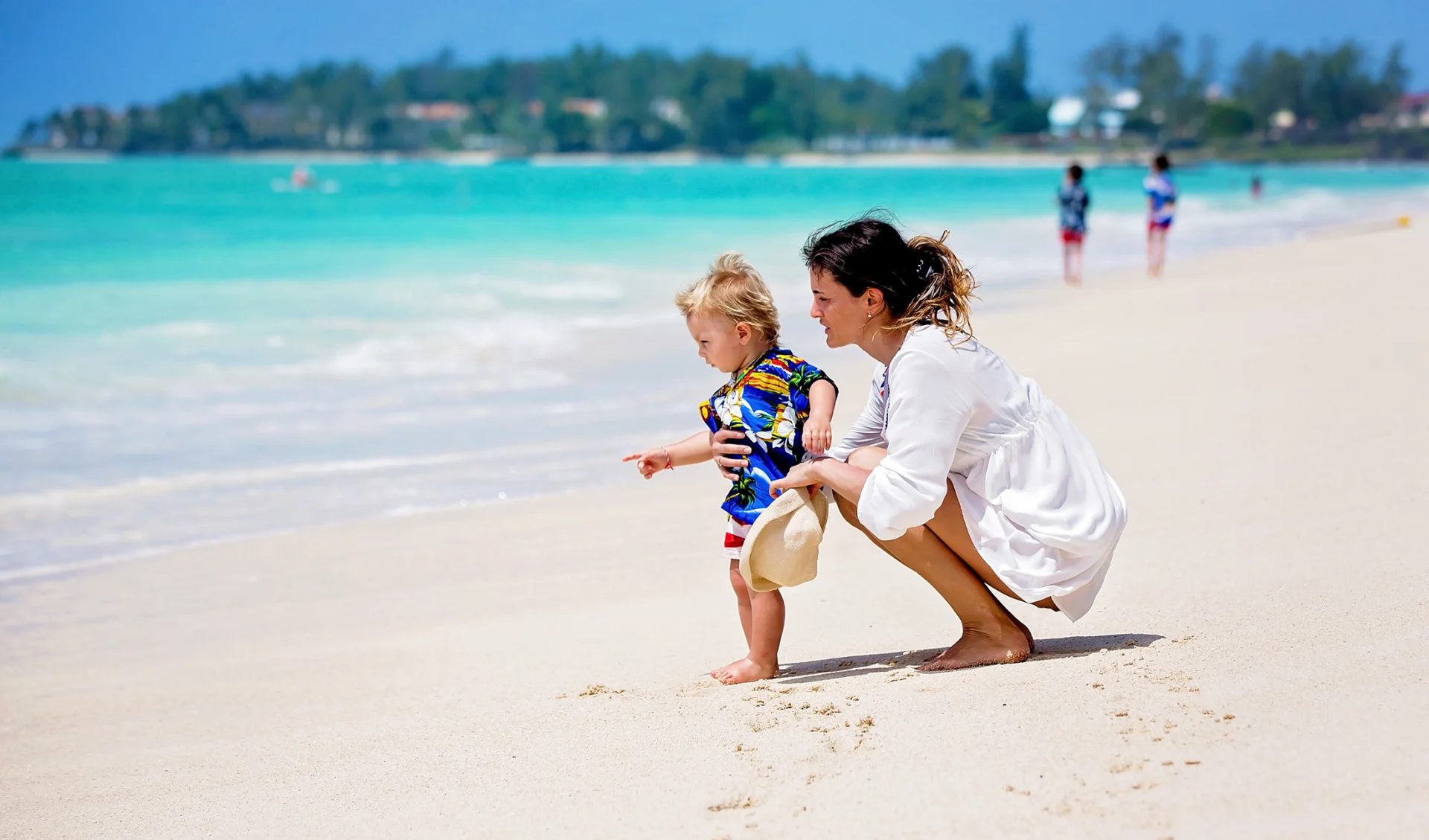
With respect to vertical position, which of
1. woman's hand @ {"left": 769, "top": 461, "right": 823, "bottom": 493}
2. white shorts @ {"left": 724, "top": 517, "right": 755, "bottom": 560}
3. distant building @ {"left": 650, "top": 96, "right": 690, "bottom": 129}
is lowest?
white shorts @ {"left": 724, "top": 517, "right": 755, "bottom": 560}

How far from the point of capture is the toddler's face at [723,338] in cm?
334

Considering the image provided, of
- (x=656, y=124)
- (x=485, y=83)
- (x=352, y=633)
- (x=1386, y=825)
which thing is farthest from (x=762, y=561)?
(x=485, y=83)

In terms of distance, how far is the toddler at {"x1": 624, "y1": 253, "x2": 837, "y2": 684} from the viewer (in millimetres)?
3289

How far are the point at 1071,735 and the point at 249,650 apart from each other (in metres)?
2.78

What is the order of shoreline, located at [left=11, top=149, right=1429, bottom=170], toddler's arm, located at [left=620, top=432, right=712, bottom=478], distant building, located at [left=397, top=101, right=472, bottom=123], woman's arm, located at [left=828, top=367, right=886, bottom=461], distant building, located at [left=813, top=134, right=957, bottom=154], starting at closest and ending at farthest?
woman's arm, located at [left=828, top=367, right=886, bottom=461] → toddler's arm, located at [left=620, top=432, right=712, bottom=478] → shoreline, located at [left=11, top=149, right=1429, bottom=170] → distant building, located at [left=813, top=134, right=957, bottom=154] → distant building, located at [left=397, top=101, right=472, bottom=123]

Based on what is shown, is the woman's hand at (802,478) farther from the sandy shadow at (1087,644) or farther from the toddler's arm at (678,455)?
the sandy shadow at (1087,644)

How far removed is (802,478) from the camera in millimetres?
3094

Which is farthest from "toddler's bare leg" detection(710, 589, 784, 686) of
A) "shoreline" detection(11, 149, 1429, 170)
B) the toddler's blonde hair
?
"shoreline" detection(11, 149, 1429, 170)

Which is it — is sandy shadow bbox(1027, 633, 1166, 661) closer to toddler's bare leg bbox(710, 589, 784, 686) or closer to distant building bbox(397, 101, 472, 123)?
toddler's bare leg bbox(710, 589, 784, 686)

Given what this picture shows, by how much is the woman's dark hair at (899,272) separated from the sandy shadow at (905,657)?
0.87 meters

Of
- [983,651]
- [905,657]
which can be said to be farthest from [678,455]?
[983,651]

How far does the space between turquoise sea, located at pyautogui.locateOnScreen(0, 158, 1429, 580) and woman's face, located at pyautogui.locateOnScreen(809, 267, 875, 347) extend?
319 centimetres

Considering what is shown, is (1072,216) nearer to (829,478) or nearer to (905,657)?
(905,657)

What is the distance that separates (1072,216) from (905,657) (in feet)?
43.7
